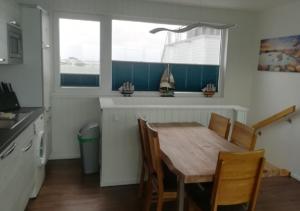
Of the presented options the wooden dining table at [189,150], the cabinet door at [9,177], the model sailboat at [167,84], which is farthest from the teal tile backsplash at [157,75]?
the cabinet door at [9,177]

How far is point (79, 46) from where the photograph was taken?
4094 millimetres

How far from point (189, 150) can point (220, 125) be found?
0.86 metres

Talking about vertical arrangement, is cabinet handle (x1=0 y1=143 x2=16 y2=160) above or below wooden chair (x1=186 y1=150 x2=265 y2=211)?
above

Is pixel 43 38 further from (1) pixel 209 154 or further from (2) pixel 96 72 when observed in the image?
(1) pixel 209 154

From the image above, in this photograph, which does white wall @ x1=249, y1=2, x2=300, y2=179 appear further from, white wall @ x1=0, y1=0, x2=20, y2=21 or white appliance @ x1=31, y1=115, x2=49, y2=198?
white wall @ x1=0, y1=0, x2=20, y2=21

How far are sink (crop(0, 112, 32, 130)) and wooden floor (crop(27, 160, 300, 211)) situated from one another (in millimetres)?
913

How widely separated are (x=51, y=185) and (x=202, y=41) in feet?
10.7

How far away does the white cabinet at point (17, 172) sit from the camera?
72.8 inches

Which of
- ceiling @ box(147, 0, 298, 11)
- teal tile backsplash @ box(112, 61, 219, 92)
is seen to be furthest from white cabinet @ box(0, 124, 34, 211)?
ceiling @ box(147, 0, 298, 11)

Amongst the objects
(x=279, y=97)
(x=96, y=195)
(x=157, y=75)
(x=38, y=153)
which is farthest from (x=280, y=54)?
(x=38, y=153)

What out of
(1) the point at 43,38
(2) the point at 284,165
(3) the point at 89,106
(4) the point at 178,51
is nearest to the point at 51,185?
(3) the point at 89,106

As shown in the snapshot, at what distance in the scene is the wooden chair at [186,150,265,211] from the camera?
1.81 metres

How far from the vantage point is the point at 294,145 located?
12.3 ft

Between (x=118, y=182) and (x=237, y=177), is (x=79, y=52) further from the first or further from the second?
(x=237, y=177)
